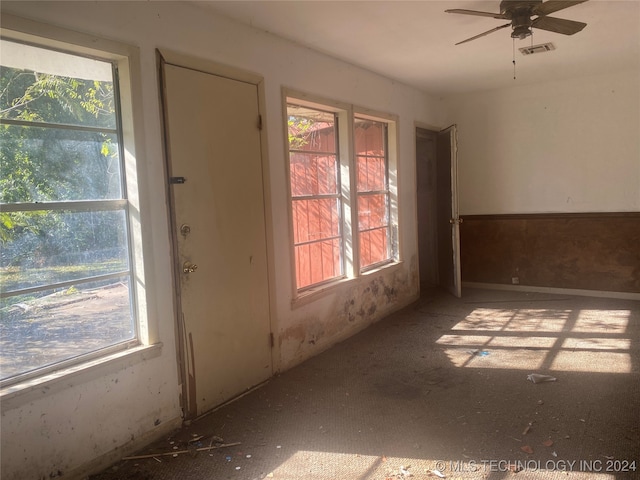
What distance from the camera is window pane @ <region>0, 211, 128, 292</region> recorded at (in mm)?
2150

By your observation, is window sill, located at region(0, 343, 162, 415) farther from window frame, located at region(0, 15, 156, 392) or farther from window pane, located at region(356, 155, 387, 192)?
window pane, located at region(356, 155, 387, 192)

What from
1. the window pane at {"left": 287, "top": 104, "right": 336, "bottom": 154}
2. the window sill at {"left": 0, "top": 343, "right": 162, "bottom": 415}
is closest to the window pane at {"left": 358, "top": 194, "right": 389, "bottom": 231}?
the window pane at {"left": 287, "top": 104, "right": 336, "bottom": 154}

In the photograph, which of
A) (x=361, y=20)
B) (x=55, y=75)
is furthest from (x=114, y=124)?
(x=361, y=20)

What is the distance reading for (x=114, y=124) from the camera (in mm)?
2561

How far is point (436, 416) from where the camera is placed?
291 centimetres

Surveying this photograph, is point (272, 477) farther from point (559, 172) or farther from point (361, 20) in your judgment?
point (559, 172)

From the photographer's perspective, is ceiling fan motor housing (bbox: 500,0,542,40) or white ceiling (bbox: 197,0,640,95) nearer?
ceiling fan motor housing (bbox: 500,0,542,40)

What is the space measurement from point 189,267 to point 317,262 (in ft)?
5.14

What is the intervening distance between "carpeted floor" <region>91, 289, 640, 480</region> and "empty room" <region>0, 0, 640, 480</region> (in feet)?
0.06

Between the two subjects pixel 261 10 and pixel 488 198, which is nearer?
pixel 261 10

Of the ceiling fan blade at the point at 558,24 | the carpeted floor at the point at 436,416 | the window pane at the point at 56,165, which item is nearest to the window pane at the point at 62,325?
the window pane at the point at 56,165

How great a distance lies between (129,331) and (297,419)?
113 cm

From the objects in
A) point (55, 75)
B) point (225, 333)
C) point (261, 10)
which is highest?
point (261, 10)

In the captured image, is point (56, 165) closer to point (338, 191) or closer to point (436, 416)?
point (436, 416)
